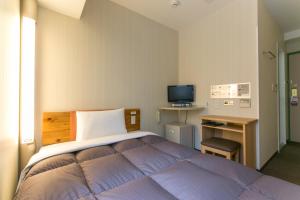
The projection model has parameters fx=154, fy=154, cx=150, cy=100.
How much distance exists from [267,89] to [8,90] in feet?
10.8

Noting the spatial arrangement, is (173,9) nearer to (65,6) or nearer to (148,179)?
(65,6)

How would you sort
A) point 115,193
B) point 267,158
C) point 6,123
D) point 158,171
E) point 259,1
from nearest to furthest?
point 115,193, point 158,171, point 6,123, point 259,1, point 267,158

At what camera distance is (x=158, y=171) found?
1060 millimetres

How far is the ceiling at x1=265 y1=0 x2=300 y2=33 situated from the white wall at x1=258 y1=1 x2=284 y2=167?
0.11 m

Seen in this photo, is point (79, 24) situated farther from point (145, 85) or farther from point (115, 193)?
point (115, 193)

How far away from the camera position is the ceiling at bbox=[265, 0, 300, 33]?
2527mm

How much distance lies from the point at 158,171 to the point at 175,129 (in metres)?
1.86

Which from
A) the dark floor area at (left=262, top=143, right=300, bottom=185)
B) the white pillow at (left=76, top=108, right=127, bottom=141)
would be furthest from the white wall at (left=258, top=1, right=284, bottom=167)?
the white pillow at (left=76, top=108, right=127, bottom=141)

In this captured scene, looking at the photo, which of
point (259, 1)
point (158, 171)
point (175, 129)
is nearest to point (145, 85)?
point (175, 129)

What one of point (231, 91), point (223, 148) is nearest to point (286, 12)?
point (231, 91)

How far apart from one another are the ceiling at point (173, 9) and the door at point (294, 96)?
2.56m

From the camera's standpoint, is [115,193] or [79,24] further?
[79,24]

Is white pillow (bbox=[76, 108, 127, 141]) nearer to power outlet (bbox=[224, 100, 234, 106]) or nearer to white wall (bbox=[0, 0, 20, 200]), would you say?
white wall (bbox=[0, 0, 20, 200])

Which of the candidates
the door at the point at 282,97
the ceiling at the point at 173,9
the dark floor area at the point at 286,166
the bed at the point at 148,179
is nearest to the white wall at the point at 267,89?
the dark floor area at the point at 286,166
